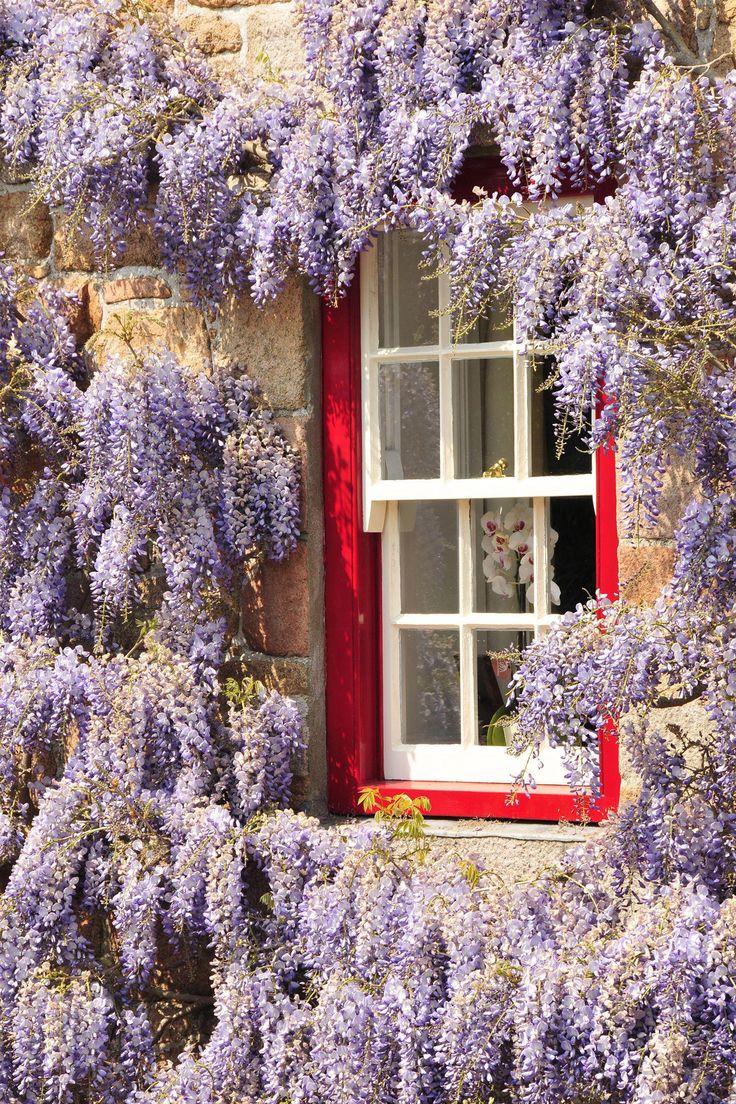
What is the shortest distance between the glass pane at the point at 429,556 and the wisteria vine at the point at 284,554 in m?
0.35

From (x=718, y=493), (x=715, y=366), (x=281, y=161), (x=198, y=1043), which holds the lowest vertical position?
(x=198, y=1043)

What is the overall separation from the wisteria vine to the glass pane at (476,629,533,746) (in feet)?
1.12

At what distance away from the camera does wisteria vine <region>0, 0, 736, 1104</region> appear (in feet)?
10.2

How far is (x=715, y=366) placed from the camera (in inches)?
128

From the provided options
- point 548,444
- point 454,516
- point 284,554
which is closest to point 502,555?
point 454,516

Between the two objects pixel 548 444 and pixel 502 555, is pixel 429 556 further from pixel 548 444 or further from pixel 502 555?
pixel 548 444

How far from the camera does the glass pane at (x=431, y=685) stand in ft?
12.8

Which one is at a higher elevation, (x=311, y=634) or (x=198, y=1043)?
(x=311, y=634)

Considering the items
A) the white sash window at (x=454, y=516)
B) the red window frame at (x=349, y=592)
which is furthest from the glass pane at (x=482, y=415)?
the red window frame at (x=349, y=592)

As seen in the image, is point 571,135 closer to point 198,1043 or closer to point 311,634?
point 311,634

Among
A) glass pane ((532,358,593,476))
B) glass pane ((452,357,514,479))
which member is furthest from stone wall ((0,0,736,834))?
glass pane ((532,358,593,476))

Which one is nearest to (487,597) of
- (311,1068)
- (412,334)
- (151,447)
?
(412,334)

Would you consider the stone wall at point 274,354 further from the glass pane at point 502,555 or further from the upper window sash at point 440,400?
the glass pane at point 502,555

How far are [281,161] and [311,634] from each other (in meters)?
1.26
